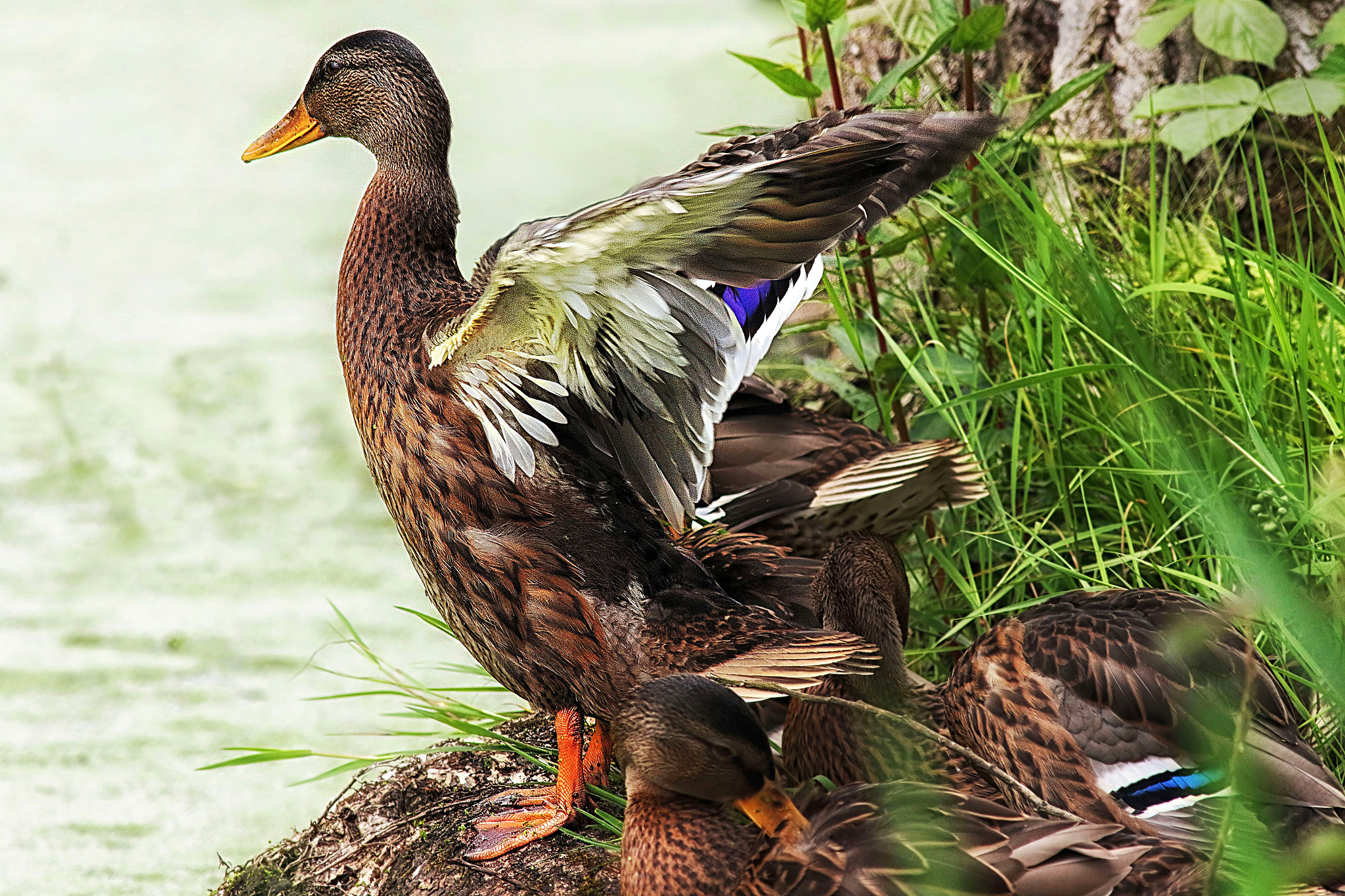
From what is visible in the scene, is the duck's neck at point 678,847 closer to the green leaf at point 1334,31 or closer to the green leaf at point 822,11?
the green leaf at point 822,11

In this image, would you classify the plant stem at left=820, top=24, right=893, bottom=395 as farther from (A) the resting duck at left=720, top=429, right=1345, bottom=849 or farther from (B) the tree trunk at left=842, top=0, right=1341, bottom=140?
(A) the resting duck at left=720, top=429, right=1345, bottom=849

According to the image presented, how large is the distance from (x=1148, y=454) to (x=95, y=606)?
2.75 m

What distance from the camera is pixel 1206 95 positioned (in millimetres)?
3010

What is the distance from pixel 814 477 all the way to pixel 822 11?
87 centimetres

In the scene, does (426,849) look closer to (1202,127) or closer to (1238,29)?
(1202,127)

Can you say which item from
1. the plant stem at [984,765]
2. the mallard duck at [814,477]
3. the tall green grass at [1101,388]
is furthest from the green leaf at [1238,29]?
the plant stem at [984,765]

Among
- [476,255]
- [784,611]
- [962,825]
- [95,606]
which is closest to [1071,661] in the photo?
[962,825]

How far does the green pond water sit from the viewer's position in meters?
3.11

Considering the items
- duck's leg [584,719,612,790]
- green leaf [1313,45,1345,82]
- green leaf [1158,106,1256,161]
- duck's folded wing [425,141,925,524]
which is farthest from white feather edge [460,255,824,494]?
green leaf [1313,45,1345,82]

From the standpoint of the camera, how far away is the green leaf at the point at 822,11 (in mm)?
2398

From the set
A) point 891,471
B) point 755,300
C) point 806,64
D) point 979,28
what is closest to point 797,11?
point 806,64

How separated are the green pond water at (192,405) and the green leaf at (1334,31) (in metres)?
2.44

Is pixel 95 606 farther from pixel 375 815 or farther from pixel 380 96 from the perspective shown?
pixel 380 96

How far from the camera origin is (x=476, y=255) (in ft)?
15.9
